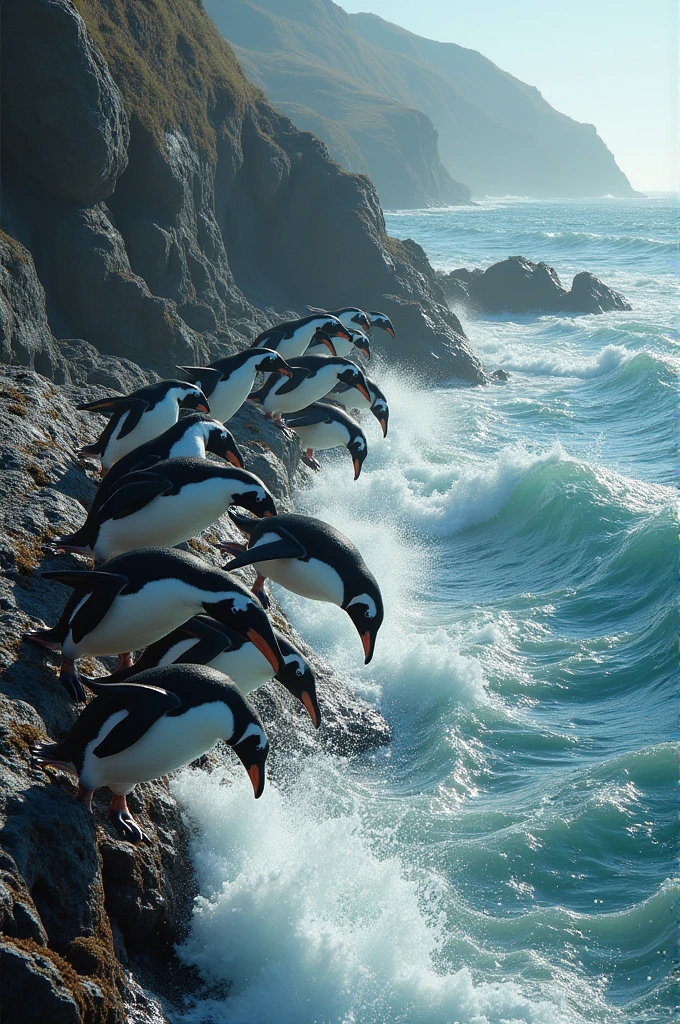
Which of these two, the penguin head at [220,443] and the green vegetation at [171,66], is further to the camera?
the green vegetation at [171,66]

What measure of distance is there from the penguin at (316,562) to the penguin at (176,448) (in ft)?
→ 2.26

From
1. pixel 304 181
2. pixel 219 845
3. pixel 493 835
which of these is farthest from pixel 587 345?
pixel 219 845

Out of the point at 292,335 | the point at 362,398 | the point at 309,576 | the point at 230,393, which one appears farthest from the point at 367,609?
the point at 362,398

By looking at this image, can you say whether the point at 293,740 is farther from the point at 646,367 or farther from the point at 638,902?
the point at 646,367

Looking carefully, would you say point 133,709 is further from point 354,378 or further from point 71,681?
point 354,378

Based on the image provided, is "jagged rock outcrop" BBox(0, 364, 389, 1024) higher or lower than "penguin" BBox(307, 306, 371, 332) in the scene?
lower

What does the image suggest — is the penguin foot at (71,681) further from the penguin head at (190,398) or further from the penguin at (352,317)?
the penguin at (352,317)

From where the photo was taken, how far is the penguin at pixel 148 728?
413 centimetres

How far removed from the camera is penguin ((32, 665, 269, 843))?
4.13 m

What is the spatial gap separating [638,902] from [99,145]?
38.2 ft

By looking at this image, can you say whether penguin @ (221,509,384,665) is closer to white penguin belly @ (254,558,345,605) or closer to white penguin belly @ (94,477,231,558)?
white penguin belly @ (254,558,345,605)

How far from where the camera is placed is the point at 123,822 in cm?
457

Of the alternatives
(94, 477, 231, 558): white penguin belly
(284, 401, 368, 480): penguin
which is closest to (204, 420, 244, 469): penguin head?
(94, 477, 231, 558): white penguin belly

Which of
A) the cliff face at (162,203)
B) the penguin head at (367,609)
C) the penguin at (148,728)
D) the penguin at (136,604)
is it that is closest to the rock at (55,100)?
the cliff face at (162,203)
